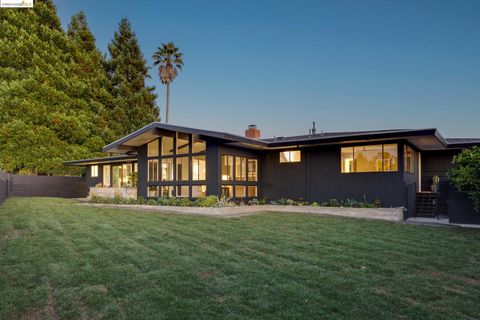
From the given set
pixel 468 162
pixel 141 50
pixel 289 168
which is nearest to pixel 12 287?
pixel 468 162

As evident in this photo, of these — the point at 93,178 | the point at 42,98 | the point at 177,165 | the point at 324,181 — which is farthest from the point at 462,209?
the point at 42,98

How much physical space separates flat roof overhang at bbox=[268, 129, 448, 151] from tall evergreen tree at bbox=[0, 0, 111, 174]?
22360 millimetres

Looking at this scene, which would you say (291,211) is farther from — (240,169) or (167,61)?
(167,61)

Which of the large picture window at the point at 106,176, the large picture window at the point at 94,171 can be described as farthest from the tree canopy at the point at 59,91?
the large picture window at the point at 106,176

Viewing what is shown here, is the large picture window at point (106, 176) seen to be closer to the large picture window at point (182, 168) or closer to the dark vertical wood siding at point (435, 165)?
the large picture window at point (182, 168)

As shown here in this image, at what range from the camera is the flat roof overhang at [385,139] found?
1246 cm

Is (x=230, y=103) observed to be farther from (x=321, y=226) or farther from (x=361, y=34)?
(x=321, y=226)

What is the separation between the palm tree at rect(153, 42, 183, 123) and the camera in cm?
3306

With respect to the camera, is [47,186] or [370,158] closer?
[370,158]

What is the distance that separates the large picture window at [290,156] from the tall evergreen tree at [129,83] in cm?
2288

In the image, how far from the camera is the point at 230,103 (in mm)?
35281

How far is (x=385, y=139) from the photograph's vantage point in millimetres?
13664

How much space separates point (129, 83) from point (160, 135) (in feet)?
74.0

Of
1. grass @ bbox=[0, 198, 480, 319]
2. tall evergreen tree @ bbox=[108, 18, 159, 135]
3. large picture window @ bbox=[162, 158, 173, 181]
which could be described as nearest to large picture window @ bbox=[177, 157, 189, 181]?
large picture window @ bbox=[162, 158, 173, 181]
